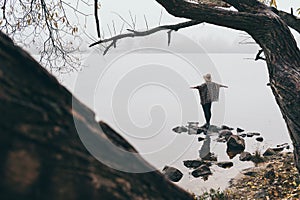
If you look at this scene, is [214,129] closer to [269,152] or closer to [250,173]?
[269,152]

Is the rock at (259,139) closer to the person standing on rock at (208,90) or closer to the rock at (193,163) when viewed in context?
the person standing on rock at (208,90)

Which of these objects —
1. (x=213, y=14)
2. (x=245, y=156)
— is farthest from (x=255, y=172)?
(x=213, y=14)

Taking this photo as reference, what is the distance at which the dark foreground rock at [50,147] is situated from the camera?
2.89 ft

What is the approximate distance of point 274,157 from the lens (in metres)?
10.4

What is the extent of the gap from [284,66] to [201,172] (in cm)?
571

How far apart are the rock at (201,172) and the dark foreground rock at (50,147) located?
8.30m

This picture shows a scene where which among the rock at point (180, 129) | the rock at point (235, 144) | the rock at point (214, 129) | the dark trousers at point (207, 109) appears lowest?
the rock at point (235, 144)

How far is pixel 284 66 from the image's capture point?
418 centimetres

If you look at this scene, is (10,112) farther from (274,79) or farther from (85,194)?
(274,79)

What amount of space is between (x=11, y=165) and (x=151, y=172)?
1.80 ft

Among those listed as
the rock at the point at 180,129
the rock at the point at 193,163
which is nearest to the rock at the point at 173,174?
the rock at the point at 193,163

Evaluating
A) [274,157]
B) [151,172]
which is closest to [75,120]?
[151,172]

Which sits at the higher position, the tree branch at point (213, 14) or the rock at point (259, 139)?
the tree branch at point (213, 14)

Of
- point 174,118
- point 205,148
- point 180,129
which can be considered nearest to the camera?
point 205,148
